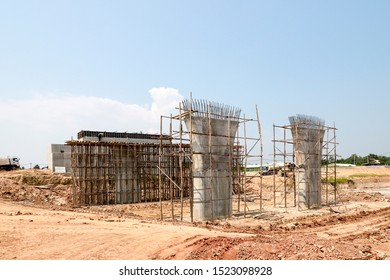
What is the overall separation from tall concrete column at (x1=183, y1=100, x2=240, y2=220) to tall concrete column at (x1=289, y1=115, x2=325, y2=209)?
5.43m

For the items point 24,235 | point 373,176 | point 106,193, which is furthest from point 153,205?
point 373,176

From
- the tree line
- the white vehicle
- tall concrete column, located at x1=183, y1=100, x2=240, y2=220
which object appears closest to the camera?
tall concrete column, located at x1=183, y1=100, x2=240, y2=220

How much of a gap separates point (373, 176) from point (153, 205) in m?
30.0

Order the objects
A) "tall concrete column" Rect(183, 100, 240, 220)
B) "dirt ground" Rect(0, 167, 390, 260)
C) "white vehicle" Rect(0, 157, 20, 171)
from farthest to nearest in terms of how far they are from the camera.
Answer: "white vehicle" Rect(0, 157, 20, 171) → "tall concrete column" Rect(183, 100, 240, 220) → "dirt ground" Rect(0, 167, 390, 260)

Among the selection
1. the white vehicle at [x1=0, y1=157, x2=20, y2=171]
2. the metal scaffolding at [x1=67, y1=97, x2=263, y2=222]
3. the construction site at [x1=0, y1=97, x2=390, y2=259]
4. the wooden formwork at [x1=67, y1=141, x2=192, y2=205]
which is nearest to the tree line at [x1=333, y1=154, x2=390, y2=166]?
the construction site at [x1=0, y1=97, x2=390, y2=259]

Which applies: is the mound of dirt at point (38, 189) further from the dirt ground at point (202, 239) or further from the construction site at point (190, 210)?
the dirt ground at point (202, 239)

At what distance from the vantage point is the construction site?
791 cm

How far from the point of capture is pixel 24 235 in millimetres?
9805

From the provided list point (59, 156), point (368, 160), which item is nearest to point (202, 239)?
point (59, 156)

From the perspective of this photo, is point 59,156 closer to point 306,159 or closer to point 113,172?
point 113,172

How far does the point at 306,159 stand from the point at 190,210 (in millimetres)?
8552

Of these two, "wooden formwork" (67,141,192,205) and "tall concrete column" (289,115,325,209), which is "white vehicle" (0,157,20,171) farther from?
"tall concrete column" (289,115,325,209)

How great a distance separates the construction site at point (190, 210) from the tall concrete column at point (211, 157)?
0.05 meters
